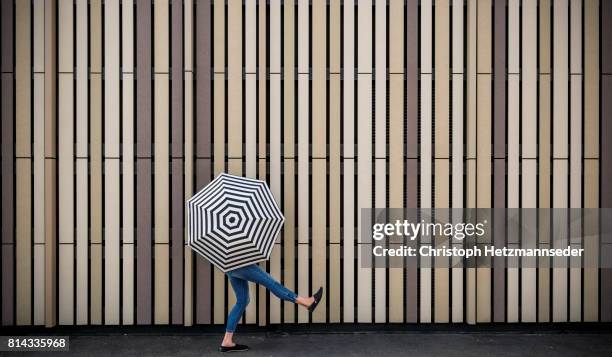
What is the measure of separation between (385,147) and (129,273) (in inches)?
165

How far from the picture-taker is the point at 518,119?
827cm

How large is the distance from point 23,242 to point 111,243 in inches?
49.7

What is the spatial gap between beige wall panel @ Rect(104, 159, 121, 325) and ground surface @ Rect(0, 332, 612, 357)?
382mm

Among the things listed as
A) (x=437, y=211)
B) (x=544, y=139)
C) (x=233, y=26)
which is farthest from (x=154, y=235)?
(x=544, y=139)

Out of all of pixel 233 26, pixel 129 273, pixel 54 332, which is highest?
pixel 233 26

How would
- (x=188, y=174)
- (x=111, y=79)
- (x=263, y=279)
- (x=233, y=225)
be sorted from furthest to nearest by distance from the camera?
1. (x=111, y=79)
2. (x=188, y=174)
3. (x=263, y=279)
4. (x=233, y=225)

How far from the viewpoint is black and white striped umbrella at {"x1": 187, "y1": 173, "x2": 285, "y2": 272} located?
655cm

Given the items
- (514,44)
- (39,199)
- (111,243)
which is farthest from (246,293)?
(514,44)

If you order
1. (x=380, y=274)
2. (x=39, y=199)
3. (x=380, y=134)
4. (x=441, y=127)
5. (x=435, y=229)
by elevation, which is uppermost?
(x=441, y=127)

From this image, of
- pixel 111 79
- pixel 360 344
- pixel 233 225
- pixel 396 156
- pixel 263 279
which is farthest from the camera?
pixel 396 156

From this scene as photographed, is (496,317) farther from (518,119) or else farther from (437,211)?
(518,119)

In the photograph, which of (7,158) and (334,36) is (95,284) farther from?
(334,36)

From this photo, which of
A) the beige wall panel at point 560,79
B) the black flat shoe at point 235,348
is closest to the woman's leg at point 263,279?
the black flat shoe at point 235,348
